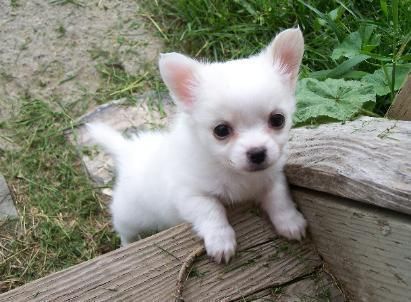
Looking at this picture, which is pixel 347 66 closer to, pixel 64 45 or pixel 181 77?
pixel 181 77

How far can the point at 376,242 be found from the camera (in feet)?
5.72

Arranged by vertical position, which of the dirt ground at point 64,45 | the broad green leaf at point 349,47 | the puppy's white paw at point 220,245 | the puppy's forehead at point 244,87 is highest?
the puppy's forehead at point 244,87

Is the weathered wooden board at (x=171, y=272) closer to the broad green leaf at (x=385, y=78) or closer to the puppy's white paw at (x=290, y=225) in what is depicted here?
the puppy's white paw at (x=290, y=225)

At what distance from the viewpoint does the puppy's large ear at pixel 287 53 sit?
2.18 metres

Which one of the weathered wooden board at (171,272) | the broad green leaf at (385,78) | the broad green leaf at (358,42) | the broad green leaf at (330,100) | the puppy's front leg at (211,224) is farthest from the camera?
the broad green leaf at (358,42)

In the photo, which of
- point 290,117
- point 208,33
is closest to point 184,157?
point 290,117

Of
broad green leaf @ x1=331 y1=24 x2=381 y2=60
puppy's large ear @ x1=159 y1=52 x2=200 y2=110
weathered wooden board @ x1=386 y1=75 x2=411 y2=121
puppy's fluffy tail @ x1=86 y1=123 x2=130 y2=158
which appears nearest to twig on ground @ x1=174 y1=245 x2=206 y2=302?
puppy's large ear @ x1=159 y1=52 x2=200 y2=110

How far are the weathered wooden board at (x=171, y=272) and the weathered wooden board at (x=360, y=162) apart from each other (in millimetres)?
266

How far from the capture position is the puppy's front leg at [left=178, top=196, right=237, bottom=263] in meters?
1.96

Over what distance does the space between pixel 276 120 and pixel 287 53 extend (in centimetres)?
30

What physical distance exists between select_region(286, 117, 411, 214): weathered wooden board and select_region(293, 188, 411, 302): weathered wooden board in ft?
0.15

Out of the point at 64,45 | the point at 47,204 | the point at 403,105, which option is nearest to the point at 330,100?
the point at 403,105

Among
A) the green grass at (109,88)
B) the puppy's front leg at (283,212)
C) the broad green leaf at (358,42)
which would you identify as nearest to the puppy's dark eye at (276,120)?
the puppy's front leg at (283,212)

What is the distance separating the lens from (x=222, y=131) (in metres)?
2.05
